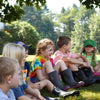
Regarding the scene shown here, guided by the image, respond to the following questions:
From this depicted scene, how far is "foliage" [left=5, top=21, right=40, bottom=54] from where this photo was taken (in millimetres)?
29005

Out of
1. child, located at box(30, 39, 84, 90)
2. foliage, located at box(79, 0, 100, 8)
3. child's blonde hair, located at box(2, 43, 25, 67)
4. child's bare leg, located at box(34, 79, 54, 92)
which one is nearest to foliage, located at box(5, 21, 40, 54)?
foliage, located at box(79, 0, 100, 8)

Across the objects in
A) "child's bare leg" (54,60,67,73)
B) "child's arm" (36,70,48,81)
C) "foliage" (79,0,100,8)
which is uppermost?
"foliage" (79,0,100,8)

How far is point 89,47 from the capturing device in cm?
534

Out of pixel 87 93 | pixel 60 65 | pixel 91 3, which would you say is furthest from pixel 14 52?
pixel 91 3

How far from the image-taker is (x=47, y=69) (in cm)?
377

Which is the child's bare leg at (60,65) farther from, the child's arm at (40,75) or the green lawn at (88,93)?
the green lawn at (88,93)

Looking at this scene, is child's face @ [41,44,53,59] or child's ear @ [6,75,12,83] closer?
child's ear @ [6,75,12,83]

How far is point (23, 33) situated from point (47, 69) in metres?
26.8

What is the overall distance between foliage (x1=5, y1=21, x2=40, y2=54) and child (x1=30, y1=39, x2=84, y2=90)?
78.9ft

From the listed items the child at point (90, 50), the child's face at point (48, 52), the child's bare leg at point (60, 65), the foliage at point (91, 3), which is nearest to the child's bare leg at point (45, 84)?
the child's bare leg at point (60, 65)

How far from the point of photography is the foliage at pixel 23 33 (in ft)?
95.2

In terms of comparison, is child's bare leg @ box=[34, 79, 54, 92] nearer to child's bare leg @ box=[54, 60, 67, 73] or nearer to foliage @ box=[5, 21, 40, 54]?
child's bare leg @ box=[54, 60, 67, 73]

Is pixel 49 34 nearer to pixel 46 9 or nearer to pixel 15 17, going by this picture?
pixel 46 9

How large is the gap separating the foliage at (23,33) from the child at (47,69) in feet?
78.9
